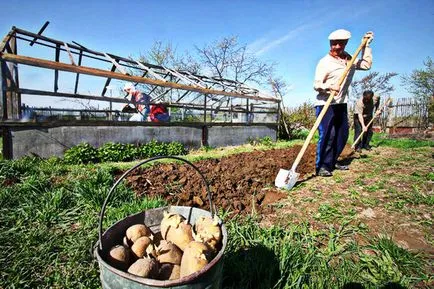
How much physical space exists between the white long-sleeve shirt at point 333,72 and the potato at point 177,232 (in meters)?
3.59

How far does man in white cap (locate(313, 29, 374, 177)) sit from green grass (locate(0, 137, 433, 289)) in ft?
4.68

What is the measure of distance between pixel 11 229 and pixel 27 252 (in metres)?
0.48

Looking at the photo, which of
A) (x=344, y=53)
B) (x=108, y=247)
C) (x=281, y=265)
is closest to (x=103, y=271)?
(x=108, y=247)

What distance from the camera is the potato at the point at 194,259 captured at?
115 cm

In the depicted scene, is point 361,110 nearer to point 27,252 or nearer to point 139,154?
point 139,154

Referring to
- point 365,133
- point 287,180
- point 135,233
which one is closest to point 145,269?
point 135,233

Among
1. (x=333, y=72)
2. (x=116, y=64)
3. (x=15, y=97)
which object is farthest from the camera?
(x=116, y=64)

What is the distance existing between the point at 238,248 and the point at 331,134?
3.12 m

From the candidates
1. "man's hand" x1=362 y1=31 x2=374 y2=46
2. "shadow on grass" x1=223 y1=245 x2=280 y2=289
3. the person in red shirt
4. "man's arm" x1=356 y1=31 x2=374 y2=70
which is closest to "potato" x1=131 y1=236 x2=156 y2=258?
"shadow on grass" x1=223 y1=245 x2=280 y2=289

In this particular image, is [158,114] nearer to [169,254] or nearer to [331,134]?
[331,134]

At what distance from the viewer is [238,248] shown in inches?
83.3

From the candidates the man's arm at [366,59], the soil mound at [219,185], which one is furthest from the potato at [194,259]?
the man's arm at [366,59]

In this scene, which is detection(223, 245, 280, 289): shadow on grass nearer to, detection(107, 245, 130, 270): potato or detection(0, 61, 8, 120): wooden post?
detection(107, 245, 130, 270): potato

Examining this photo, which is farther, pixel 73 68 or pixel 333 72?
pixel 73 68
